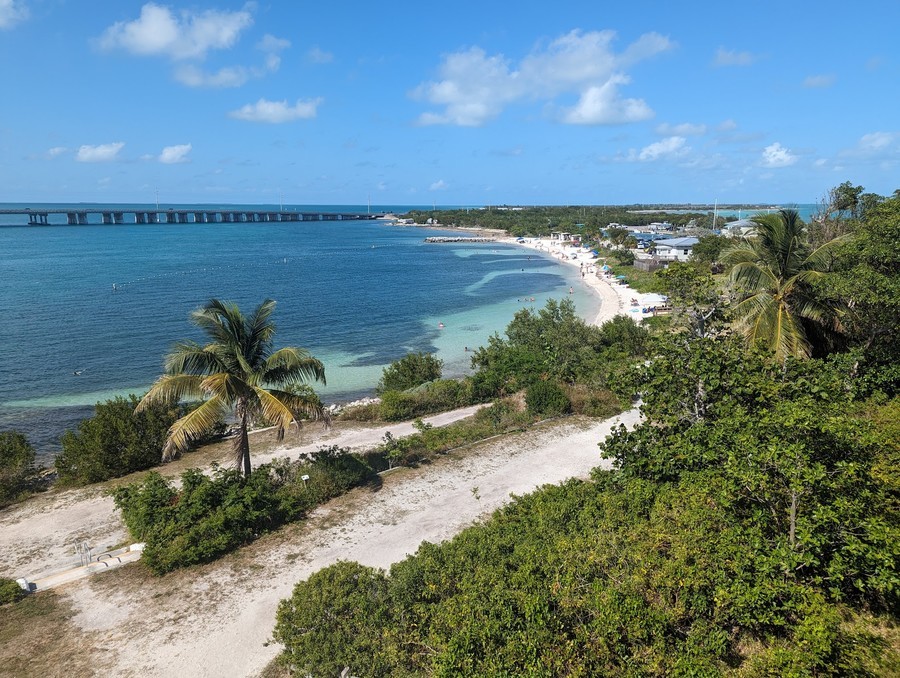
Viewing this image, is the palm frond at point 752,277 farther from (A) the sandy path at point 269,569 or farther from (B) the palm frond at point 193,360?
(B) the palm frond at point 193,360

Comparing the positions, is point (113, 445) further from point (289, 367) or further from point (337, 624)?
point (337, 624)

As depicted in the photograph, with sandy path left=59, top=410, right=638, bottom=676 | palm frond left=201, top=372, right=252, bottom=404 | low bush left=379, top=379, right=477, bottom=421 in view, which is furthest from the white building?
palm frond left=201, top=372, right=252, bottom=404

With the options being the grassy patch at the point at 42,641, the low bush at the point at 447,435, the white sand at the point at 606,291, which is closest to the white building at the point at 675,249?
the white sand at the point at 606,291

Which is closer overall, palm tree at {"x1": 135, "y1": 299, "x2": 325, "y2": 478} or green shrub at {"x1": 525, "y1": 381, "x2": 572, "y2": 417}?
palm tree at {"x1": 135, "y1": 299, "x2": 325, "y2": 478}

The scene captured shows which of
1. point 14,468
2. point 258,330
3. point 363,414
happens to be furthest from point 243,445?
point 14,468

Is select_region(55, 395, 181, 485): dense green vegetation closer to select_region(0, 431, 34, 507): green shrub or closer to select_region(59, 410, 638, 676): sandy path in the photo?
select_region(0, 431, 34, 507): green shrub
